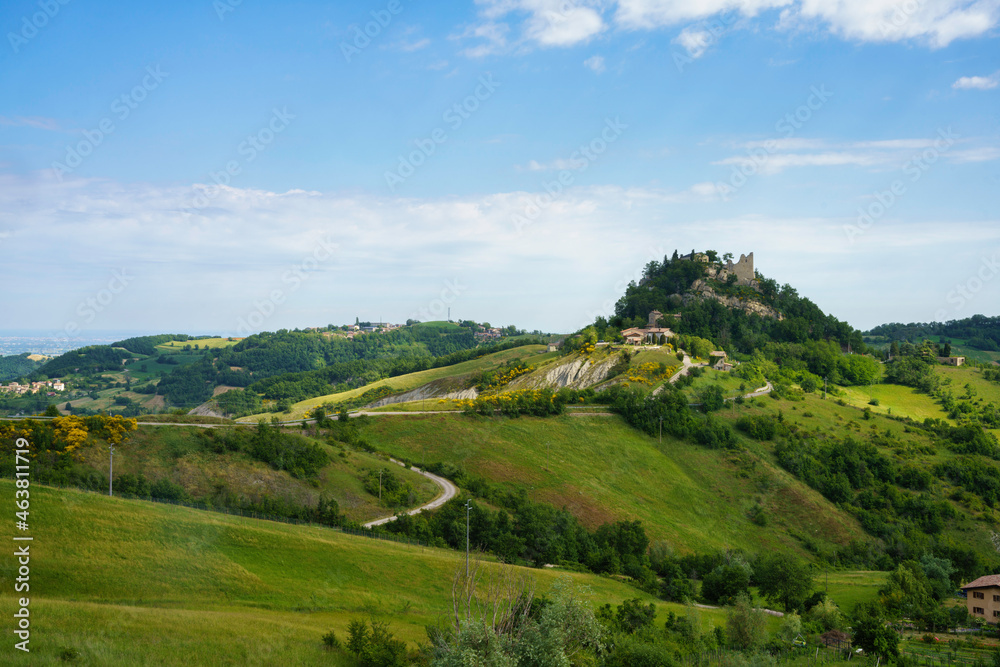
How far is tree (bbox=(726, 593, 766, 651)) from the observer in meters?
36.8

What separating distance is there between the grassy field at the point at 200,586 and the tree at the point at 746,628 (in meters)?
6.42

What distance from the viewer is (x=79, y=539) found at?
32938mm

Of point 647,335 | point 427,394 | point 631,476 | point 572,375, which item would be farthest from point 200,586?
point 647,335

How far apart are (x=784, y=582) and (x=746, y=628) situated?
17.6 meters

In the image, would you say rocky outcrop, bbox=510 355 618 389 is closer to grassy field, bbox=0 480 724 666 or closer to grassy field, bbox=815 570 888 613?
grassy field, bbox=815 570 888 613

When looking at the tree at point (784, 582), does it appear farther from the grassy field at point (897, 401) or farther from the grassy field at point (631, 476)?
the grassy field at point (897, 401)

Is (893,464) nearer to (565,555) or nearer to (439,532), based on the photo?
(565,555)

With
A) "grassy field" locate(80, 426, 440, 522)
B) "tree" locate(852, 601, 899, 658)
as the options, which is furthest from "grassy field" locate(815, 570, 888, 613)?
"grassy field" locate(80, 426, 440, 522)

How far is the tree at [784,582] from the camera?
169 feet

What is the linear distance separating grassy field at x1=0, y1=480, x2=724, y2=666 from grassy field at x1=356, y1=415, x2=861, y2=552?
2833cm

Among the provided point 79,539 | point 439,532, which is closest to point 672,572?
point 439,532

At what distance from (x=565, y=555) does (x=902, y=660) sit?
27.8m

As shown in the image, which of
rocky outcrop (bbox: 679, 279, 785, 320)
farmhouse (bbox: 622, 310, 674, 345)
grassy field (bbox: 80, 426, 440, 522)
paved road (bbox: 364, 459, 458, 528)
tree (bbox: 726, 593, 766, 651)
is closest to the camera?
tree (bbox: 726, 593, 766, 651)

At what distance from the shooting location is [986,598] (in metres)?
46.9
